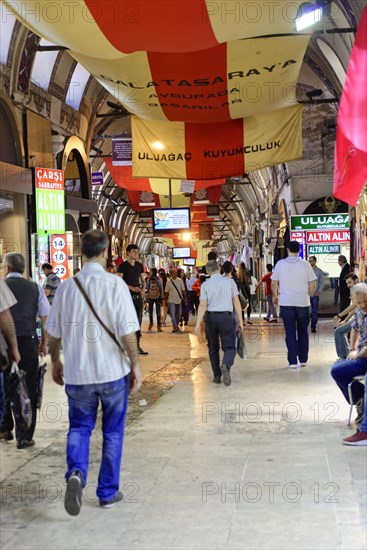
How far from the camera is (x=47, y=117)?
1494 cm

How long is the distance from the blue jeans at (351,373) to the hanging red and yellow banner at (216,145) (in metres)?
5.24

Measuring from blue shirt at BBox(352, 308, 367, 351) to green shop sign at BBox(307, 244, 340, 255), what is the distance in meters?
13.5

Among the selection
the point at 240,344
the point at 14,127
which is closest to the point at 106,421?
the point at 240,344

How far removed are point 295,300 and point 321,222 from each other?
9.93m

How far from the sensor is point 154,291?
1889cm

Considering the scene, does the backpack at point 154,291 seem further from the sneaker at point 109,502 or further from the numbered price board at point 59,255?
the sneaker at point 109,502

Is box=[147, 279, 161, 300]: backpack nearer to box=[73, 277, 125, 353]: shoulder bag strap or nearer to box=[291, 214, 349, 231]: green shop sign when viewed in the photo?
box=[291, 214, 349, 231]: green shop sign

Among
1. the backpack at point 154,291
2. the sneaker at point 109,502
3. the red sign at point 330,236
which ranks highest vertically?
the red sign at point 330,236

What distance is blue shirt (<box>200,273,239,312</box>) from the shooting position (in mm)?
9266

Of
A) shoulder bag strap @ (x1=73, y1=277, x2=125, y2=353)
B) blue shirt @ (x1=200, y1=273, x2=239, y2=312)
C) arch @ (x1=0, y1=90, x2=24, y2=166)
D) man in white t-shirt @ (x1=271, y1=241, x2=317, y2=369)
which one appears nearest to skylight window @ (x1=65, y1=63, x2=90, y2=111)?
arch @ (x1=0, y1=90, x2=24, y2=166)

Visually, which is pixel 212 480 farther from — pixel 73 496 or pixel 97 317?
pixel 97 317

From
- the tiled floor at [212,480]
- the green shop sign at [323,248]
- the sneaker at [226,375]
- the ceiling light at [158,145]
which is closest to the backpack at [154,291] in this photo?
the green shop sign at [323,248]

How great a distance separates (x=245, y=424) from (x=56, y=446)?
1695 mm

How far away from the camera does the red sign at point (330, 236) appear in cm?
1962
